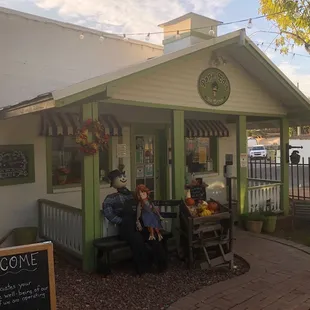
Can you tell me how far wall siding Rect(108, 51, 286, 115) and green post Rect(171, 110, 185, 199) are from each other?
0.32 metres

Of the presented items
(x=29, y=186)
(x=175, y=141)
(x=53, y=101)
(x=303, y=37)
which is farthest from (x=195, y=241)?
(x=303, y=37)

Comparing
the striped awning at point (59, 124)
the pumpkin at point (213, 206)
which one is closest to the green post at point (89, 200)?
the striped awning at point (59, 124)

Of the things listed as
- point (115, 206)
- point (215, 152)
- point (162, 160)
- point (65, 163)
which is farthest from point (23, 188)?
point (215, 152)

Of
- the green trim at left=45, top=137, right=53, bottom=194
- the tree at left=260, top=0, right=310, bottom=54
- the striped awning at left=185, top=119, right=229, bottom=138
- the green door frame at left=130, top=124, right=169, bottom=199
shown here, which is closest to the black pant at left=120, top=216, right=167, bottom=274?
the green trim at left=45, top=137, right=53, bottom=194

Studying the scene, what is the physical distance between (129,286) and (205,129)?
5.04 meters

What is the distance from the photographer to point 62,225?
5969 mm

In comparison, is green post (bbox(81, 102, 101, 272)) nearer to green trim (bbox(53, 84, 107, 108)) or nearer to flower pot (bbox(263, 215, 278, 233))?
green trim (bbox(53, 84, 107, 108))

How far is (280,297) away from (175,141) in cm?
288

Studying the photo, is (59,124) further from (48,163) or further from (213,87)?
(213,87)

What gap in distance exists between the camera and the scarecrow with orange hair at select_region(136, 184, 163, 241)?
5176 mm

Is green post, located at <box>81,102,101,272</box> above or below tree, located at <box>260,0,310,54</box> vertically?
below

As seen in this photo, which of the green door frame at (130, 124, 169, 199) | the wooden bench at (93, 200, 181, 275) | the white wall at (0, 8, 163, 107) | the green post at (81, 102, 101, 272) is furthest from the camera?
the green door frame at (130, 124, 169, 199)

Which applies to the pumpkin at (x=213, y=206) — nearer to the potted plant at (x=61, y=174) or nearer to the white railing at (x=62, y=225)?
the white railing at (x=62, y=225)

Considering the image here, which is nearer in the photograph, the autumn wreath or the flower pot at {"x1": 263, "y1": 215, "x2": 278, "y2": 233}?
the autumn wreath
